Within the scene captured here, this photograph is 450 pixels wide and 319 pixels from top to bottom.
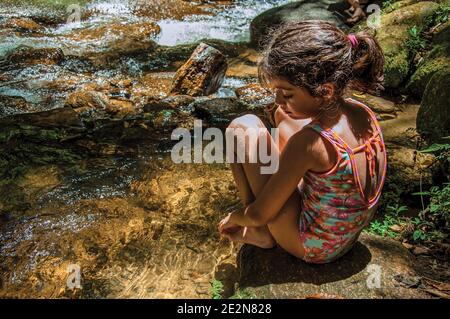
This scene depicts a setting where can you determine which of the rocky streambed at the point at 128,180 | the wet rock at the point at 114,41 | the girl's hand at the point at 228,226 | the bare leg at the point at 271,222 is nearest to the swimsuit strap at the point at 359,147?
the bare leg at the point at 271,222

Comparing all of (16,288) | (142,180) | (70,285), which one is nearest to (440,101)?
(142,180)

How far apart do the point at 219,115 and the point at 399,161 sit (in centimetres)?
208

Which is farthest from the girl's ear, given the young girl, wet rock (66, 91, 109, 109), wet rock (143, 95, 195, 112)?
wet rock (66, 91, 109, 109)

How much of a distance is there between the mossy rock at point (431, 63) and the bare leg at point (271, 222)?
2.75 metres

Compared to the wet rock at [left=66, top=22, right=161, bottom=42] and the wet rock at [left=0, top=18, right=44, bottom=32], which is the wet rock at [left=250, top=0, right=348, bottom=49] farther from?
the wet rock at [left=0, top=18, right=44, bottom=32]

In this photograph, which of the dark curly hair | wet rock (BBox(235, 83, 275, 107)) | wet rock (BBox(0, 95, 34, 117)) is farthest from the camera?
wet rock (BBox(235, 83, 275, 107))

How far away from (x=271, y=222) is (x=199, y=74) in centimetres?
344

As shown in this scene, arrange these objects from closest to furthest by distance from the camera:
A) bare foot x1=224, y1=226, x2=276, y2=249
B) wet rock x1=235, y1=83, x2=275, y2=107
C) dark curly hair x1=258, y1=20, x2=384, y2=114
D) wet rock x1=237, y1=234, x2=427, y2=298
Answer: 1. dark curly hair x1=258, y1=20, x2=384, y2=114
2. wet rock x1=237, y1=234, x2=427, y2=298
3. bare foot x1=224, y1=226, x2=276, y2=249
4. wet rock x1=235, y1=83, x2=275, y2=107

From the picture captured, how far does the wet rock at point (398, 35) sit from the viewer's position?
16.4 ft

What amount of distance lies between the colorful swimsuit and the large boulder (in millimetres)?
1694

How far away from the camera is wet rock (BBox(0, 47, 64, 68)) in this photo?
604 cm

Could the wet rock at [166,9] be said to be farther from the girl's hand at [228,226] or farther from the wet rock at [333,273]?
the wet rock at [333,273]

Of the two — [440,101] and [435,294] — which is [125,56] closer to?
[440,101]

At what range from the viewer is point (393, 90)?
5.01m
